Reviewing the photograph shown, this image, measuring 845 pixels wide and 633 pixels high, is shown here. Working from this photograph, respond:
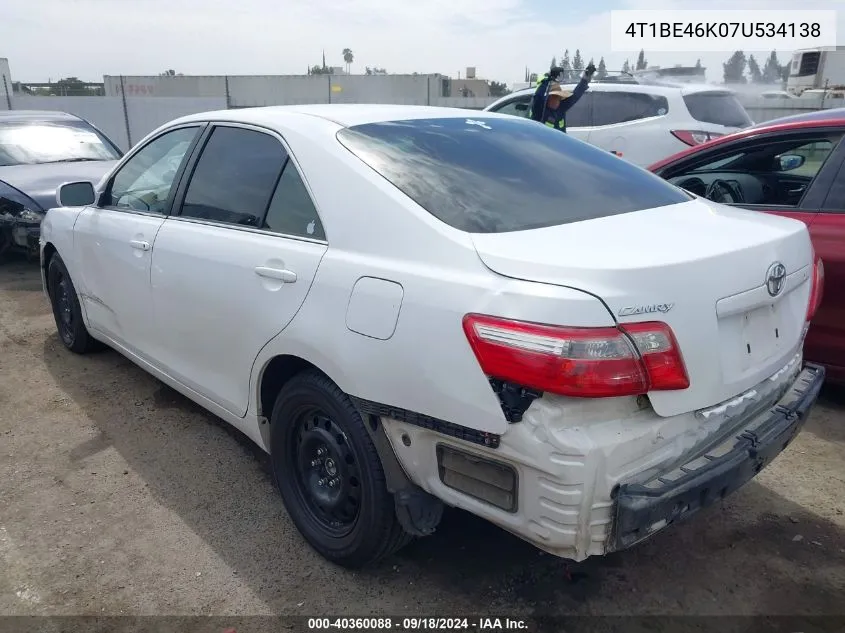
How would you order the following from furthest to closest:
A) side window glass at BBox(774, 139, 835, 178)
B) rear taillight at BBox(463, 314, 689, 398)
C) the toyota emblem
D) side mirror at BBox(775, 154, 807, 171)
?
side mirror at BBox(775, 154, 807, 171), side window glass at BBox(774, 139, 835, 178), the toyota emblem, rear taillight at BBox(463, 314, 689, 398)

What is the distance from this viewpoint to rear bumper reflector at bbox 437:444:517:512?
6.35 feet

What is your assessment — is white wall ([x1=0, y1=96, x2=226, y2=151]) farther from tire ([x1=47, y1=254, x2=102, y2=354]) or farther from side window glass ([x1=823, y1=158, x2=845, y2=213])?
side window glass ([x1=823, y1=158, x2=845, y2=213])

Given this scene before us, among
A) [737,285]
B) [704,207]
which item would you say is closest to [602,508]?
[737,285]

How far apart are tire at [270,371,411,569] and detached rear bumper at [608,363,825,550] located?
31.8 inches

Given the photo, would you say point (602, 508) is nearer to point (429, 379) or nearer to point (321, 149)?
point (429, 379)

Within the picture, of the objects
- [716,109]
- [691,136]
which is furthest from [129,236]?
[716,109]

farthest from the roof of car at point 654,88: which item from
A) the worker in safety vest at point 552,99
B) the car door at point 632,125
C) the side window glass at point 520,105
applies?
the worker in safety vest at point 552,99

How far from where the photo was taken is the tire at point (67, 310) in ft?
15.0

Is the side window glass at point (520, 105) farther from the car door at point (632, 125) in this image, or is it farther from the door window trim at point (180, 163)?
the door window trim at point (180, 163)

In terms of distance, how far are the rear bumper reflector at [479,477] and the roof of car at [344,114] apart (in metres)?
1.39

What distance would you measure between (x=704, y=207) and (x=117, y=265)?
9.75 feet

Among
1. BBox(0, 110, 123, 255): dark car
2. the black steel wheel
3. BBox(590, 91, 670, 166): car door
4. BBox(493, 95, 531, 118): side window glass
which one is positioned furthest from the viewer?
BBox(493, 95, 531, 118): side window glass

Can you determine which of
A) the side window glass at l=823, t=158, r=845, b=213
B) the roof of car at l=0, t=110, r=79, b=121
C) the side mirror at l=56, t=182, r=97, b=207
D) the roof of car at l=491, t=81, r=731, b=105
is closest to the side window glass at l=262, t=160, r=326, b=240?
the side mirror at l=56, t=182, r=97, b=207

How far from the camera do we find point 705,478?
1.99 meters
